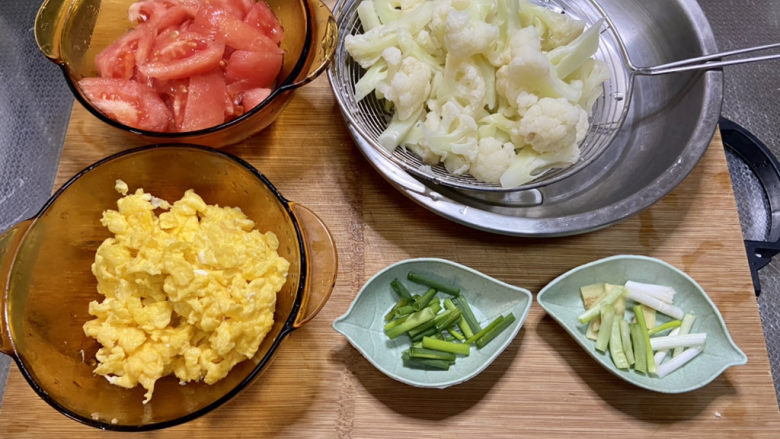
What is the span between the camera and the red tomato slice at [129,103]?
5.11 ft

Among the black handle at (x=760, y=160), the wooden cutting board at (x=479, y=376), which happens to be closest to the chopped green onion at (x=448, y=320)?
the wooden cutting board at (x=479, y=376)

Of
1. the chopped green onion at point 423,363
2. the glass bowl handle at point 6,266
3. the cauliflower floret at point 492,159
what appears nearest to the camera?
the glass bowl handle at point 6,266

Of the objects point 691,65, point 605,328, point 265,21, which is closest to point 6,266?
point 265,21

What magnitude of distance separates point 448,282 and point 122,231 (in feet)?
2.99

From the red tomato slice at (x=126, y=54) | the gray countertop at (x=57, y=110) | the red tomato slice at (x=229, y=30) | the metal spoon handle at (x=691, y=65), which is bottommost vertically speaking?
the gray countertop at (x=57, y=110)

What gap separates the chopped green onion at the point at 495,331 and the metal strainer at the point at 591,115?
0.37 m

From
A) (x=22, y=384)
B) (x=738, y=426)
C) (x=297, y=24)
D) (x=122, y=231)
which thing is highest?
(x=297, y=24)

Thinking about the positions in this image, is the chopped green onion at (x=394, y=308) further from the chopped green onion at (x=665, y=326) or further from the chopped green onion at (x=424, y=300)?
the chopped green onion at (x=665, y=326)

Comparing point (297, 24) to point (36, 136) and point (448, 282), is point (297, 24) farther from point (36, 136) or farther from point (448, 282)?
point (36, 136)

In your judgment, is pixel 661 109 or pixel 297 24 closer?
pixel 297 24

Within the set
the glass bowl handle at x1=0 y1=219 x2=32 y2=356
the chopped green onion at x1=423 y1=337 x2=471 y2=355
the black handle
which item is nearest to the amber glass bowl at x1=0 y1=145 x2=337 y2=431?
the glass bowl handle at x1=0 y1=219 x2=32 y2=356

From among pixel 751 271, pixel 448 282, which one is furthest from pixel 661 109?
pixel 448 282

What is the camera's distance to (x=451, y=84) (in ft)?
5.52

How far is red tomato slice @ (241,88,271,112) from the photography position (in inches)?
63.9
